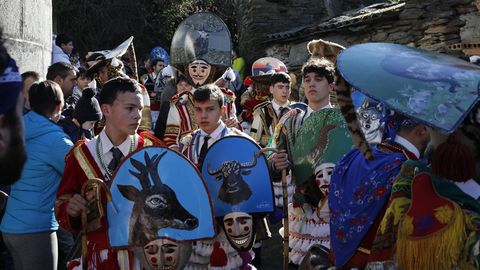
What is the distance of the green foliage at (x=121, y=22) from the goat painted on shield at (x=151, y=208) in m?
16.9

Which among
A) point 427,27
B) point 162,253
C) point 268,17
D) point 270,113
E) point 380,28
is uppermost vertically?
point 268,17

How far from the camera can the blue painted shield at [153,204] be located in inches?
157

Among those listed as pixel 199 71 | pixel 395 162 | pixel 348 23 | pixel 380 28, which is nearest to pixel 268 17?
pixel 348 23

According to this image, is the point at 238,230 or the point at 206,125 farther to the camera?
the point at 206,125

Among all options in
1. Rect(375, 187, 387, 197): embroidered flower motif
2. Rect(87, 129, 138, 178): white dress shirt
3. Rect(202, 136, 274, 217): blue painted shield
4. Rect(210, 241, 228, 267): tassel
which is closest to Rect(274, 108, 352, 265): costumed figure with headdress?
Rect(202, 136, 274, 217): blue painted shield

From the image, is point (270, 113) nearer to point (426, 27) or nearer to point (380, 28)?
point (426, 27)

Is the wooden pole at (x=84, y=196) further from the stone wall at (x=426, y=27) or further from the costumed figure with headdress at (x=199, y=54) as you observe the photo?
the stone wall at (x=426, y=27)

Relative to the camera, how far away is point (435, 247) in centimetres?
288

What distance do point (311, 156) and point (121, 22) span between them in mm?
16626

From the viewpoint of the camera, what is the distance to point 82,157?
4199mm

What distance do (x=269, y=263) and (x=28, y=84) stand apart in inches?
115

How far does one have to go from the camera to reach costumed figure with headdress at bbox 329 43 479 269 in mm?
2705

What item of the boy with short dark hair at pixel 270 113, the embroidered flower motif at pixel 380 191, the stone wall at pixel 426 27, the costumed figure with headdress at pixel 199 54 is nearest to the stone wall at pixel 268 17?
the stone wall at pixel 426 27

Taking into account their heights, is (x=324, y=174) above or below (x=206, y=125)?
below
